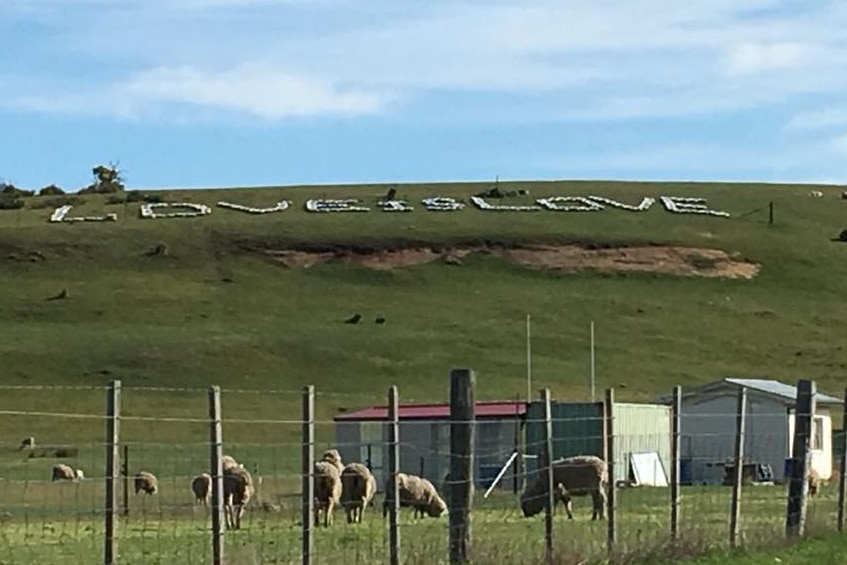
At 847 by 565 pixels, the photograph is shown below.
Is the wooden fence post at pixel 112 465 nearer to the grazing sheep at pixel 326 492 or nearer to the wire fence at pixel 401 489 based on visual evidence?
the wire fence at pixel 401 489

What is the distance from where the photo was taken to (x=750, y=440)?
190 feet

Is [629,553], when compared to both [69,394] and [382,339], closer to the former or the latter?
[69,394]

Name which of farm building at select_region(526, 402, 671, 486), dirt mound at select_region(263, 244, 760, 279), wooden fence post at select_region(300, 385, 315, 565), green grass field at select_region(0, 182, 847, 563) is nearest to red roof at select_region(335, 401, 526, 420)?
farm building at select_region(526, 402, 671, 486)

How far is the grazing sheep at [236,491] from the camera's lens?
91.1ft

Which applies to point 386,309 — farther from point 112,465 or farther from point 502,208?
point 112,465

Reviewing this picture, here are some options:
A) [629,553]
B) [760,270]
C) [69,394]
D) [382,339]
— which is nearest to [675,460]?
[629,553]

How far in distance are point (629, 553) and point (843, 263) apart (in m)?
89.9

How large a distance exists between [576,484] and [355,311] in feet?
190

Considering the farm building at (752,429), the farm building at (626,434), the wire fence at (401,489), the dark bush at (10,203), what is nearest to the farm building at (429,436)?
the wire fence at (401,489)

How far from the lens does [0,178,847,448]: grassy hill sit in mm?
76812

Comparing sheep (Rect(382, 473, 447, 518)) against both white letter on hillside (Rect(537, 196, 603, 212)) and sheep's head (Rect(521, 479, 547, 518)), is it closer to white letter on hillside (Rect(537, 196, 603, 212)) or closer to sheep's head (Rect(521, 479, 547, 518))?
sheep's head (Rect(521, 479, 547, 518))

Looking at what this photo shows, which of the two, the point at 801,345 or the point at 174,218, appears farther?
the point at 174,218

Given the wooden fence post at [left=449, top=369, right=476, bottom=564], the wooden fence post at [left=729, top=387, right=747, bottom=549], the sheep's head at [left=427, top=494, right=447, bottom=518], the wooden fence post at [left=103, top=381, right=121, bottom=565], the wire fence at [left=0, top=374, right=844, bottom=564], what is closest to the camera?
the wooden fence post at [left=103, top=381, right=121, bottom=565]

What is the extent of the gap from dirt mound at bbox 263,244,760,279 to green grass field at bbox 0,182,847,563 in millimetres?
926
